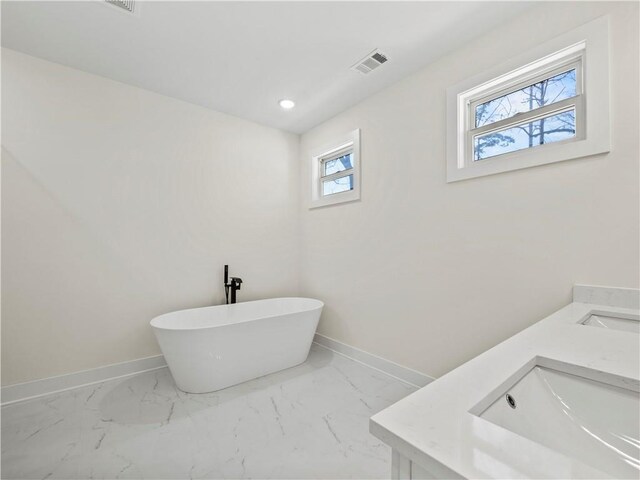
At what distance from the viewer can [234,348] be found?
226 centimetres

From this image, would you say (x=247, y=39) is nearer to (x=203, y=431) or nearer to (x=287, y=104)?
(x=287, y=104)

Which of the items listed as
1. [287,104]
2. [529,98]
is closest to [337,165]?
[287,104]

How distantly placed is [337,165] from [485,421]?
10.0 ft

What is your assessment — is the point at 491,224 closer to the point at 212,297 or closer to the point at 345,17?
the point at 345,17

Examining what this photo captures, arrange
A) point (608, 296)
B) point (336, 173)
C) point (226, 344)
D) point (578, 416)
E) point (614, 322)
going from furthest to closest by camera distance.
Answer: point (336, 173)
point (226, 344)
point (608, 296)
point (614, 322)
point (578, 416)

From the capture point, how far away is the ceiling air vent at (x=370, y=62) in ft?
7.07

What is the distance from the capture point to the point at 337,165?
10.9 ft

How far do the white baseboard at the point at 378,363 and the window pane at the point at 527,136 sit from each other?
175 centimetres

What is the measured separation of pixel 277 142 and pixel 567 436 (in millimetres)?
3521

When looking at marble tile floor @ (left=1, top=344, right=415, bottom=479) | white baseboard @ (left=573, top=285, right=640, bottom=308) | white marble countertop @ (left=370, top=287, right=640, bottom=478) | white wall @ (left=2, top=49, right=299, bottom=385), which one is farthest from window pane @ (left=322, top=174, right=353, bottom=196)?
white marble countertop @ (left=370, top=287, right=640, bottom=478)

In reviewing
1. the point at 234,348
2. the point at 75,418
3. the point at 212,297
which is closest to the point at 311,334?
the point at 234,348

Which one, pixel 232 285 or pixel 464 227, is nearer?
pixel 464 227

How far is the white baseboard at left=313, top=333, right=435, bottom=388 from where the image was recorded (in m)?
2.28

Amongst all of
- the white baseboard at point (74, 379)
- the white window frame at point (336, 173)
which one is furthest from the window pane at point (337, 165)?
the white baseboard at point (74, 379)
